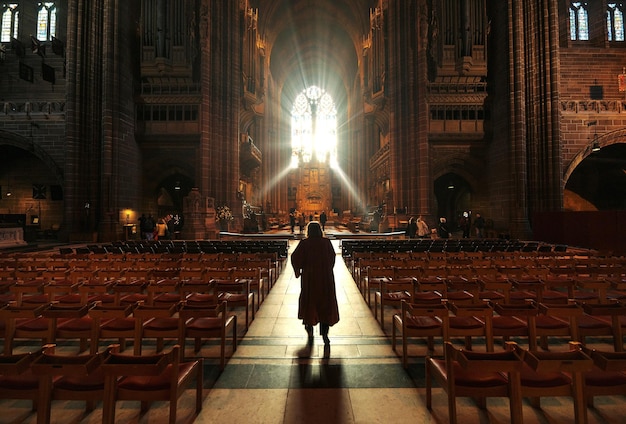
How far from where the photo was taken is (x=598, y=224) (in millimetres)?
12227

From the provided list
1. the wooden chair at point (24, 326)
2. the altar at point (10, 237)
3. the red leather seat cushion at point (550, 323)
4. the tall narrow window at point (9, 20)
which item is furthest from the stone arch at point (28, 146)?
the red leather seat cushion at point (550, 323)

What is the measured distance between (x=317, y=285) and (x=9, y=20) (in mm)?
30483

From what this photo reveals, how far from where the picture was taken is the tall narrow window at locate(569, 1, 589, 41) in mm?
21516

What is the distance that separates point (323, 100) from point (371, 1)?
911 inches

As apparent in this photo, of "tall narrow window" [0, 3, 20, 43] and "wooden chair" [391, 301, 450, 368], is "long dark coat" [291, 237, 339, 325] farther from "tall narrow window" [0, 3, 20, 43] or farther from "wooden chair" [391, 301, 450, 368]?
"tall narrow window" [0, 3, 20, 43]

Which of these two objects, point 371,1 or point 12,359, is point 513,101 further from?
point 12,359

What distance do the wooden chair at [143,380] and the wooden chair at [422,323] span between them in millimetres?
2154

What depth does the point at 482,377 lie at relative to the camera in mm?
2354

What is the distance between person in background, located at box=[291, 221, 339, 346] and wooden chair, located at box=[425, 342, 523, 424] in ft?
→ 5.41

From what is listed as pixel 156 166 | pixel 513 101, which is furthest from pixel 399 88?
pixel 156 166

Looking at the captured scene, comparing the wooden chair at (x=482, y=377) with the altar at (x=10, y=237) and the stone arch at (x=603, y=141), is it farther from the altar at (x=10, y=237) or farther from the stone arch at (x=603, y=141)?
the stone arch at (x=603, y=141)

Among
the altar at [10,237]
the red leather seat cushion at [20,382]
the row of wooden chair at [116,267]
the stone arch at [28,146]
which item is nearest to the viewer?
the red leather seat cushion at [20,382]

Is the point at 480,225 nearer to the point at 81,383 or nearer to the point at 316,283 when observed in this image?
the point at 316,283

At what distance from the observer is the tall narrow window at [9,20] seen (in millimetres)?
21547
